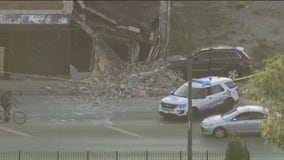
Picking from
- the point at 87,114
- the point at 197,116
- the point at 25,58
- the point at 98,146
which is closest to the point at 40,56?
the point at 25,58

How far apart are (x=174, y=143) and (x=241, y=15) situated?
27250 mm

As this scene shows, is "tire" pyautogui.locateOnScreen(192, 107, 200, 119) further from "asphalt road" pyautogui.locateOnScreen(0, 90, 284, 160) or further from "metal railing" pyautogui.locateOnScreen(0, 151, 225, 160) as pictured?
"metal railing" pyautogui.locateOnScreen(0, 151, 225, 160)

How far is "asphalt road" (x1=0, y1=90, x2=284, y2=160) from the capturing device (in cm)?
2505

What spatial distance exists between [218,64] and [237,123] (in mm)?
10176

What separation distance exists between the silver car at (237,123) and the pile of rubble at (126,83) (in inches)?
291

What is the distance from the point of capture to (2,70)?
3697cm

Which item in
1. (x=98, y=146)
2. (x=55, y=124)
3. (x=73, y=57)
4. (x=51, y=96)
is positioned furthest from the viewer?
(x=73, y=57)

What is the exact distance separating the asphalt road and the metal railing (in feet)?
2.49

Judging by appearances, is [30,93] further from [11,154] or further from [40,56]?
[11,154]

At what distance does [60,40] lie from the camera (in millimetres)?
39250

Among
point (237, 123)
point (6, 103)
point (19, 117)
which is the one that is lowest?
point (19, 117)

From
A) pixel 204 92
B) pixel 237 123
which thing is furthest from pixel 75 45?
pixel 237 123

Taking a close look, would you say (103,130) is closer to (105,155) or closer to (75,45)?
(105,155)

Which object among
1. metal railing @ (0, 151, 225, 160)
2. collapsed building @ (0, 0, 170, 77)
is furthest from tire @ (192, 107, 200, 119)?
collapsed building @ (0, 0, 170, 77)
